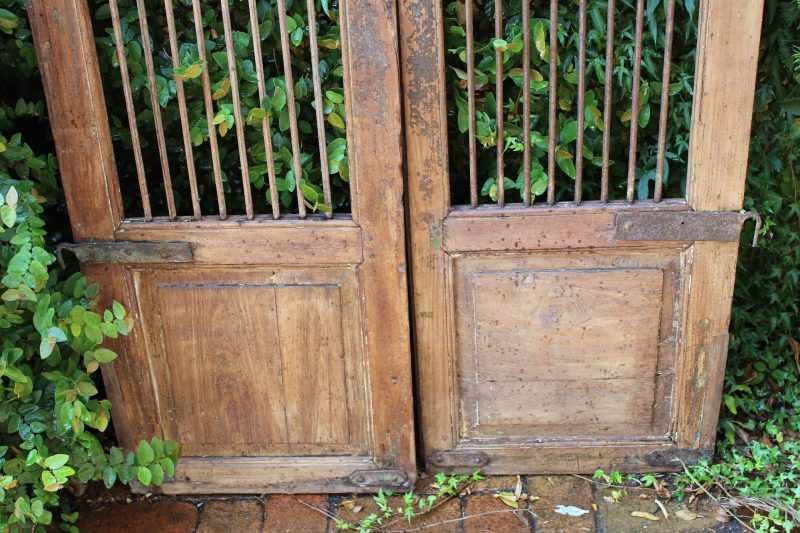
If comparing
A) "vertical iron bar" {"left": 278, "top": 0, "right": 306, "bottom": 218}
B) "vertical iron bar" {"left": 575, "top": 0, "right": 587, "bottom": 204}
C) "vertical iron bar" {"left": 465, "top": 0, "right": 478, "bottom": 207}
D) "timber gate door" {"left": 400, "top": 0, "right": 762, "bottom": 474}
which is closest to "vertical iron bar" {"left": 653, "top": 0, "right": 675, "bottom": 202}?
"timber gate door" {"left": 400, "top": 0, "right": 762, "bottom": 474}

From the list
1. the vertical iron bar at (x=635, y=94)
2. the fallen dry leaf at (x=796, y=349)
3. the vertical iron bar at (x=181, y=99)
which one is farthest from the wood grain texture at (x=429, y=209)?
the fallen dry leaf at (x=796, y=349)

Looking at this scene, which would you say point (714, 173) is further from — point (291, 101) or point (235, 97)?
point (235, 97)

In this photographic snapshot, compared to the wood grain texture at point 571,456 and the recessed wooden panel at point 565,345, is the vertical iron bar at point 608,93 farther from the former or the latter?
the wood grain texture at point 571,456

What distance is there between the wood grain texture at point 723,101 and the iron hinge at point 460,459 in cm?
117

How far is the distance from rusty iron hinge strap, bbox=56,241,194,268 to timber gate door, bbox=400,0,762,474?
772mm

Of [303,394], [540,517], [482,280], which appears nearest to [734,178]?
[482,280]

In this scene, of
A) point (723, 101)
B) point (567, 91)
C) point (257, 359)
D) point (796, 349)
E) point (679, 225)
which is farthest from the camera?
point (796, 349)

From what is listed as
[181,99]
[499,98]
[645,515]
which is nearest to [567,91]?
[499,98]

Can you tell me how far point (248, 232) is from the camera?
259cm

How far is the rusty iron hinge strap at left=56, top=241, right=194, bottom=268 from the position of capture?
2594mm

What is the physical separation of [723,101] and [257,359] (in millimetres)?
1748

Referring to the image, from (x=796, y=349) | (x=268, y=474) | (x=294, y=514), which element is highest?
(x=796, y=349)

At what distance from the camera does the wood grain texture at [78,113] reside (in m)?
2.40

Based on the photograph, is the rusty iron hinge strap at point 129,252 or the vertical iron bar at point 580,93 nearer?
the vertical iron bar at point 580,93
